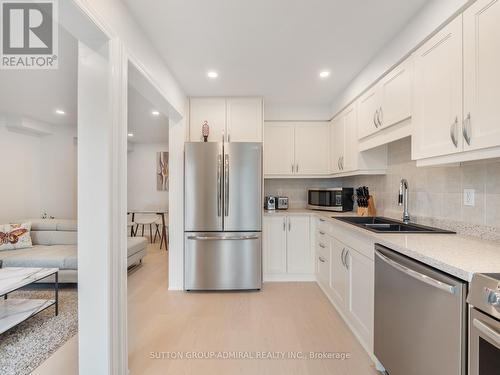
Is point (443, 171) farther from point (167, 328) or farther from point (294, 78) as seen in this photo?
point (167, 328)

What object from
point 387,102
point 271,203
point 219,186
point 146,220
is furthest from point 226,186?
point 146,220

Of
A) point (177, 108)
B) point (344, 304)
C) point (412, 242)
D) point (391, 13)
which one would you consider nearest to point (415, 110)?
point (391, 13)

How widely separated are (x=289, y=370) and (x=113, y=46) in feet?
7.90

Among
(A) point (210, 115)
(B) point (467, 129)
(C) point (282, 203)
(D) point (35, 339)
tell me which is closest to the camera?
(B) point (467, 129)

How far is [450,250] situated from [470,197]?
0.64 m

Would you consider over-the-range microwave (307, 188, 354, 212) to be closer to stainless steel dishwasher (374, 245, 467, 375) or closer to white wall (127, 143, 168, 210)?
stainless steel dishwasher (374, 245, 467, 375)

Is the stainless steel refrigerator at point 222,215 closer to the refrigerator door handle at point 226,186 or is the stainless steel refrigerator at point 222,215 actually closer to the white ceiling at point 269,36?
the refrigerator door handle at point 226,186

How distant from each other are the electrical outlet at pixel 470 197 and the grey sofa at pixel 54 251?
156 inches

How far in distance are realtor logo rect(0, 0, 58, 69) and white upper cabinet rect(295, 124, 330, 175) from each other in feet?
9.66

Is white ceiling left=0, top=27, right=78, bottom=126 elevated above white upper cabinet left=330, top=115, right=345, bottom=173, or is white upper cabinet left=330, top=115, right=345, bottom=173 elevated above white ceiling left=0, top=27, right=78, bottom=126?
white ceiling left=0, top=27, right=78, bottom=126

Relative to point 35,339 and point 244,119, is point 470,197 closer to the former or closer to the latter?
point 244,119

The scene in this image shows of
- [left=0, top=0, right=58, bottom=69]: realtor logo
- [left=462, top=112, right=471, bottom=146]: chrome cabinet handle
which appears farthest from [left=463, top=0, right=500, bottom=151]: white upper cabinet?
[left=0, top=0, right=58, bottom=69]: realtor logo

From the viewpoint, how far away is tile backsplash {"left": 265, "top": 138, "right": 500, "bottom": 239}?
5.13ft

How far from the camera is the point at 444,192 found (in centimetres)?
192
